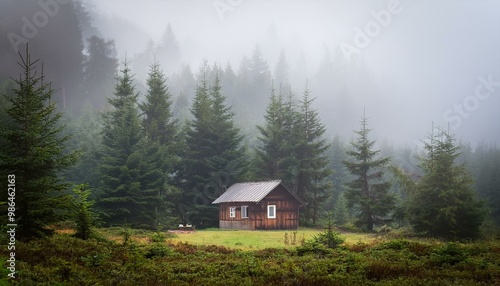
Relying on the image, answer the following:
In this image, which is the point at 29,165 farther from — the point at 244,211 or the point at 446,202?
the point at 446,202

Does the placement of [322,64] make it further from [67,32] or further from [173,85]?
[67,32]

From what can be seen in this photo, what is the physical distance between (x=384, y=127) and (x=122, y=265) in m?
164

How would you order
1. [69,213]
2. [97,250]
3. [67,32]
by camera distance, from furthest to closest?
[67,32] < [69,213] < [97,250]

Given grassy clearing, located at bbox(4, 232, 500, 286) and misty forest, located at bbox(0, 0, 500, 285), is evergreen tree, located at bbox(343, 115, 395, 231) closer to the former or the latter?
misty forest, located at bbox(0, 0, 500, 285)

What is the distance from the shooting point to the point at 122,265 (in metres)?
15.1

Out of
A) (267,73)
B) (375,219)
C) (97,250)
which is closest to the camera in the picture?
(97,250)

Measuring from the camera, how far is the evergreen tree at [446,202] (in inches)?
1211

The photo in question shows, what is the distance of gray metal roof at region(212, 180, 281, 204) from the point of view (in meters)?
42.2

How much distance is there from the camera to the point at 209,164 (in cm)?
5084

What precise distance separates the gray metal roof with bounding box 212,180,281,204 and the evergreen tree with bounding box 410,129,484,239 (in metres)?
14.9

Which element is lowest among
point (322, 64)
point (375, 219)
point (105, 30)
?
point (375, 219)

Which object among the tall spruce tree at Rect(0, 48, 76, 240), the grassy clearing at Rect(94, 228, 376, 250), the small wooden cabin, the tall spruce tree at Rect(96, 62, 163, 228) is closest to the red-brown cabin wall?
the small wooden cabin

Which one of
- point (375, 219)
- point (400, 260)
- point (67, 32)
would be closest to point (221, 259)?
point (400, 260)

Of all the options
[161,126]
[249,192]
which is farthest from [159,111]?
[249,192]
